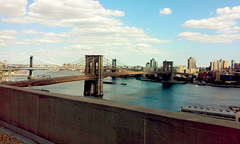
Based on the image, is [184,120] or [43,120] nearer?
[184,120]

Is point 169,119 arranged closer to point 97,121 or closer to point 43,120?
point 97,121

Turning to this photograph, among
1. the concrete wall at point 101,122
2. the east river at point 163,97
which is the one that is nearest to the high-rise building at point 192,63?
the east river at point 163,97

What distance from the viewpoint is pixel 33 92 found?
2525 millimetres

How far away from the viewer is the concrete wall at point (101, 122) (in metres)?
1.38

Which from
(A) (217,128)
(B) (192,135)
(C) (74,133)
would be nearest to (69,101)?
(C) (74,133)

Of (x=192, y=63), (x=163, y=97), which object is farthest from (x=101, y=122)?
(x=192, y=63)

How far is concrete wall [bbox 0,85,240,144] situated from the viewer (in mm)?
1379

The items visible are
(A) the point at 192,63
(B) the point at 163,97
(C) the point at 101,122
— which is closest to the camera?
(C) the point at 101,122

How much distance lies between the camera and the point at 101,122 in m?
1.90

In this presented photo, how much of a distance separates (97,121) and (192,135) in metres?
0.89

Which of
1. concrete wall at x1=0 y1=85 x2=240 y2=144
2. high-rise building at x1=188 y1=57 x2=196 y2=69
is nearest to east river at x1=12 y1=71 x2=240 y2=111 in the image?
concrete wall at x1=0 y1=85 x2=240 y2=144

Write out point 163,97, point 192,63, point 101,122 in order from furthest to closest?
point 192,63 < point 163,97 < point 101,122

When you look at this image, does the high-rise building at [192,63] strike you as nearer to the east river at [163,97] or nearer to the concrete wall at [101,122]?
the east river at [163,97]

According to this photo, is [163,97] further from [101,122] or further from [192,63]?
[192,63]
